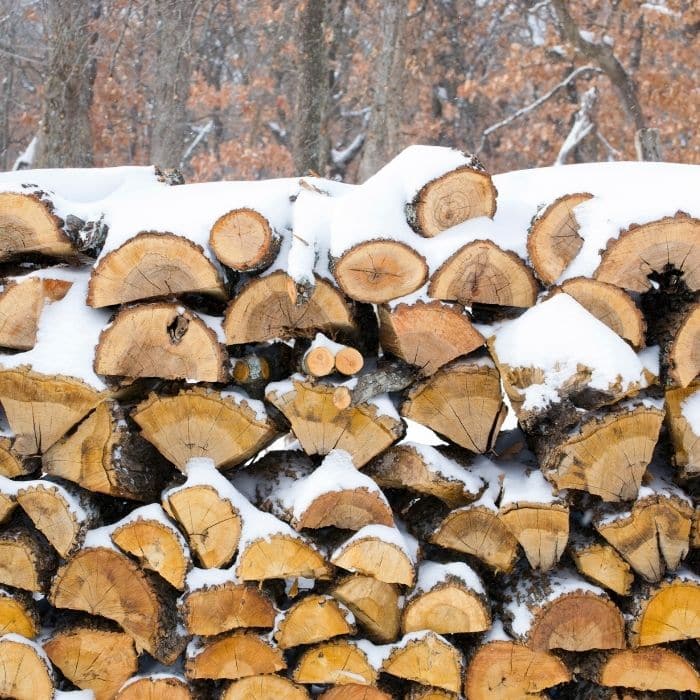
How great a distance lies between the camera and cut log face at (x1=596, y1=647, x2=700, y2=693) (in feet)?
8.34

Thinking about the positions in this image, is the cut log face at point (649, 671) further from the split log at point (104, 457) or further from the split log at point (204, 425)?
the split log at point (104, 457)

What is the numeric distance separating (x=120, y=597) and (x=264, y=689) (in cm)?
57

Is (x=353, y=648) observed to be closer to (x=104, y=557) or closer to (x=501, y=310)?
(x=104, y=557)

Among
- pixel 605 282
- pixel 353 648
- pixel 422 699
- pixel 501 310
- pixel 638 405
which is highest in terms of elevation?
pixel 605 282

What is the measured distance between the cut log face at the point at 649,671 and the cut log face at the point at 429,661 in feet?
1.60

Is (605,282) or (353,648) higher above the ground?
(605,282)

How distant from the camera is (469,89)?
37.5 ft

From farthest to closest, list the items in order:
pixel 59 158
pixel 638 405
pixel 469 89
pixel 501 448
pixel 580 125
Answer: pixel 469 89, pixel 580 125, pixel 59 158, pixel 501 448, pixel 638 405

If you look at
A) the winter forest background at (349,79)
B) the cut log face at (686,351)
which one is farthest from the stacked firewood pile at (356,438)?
the winter forest background at (349,79)

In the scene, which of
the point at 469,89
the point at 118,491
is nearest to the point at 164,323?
the point at 118,491

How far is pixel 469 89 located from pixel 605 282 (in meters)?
9.80

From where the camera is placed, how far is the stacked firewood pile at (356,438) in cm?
242

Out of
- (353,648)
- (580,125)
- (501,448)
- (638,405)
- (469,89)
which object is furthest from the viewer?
(469,89)

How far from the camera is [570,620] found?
2486mm
